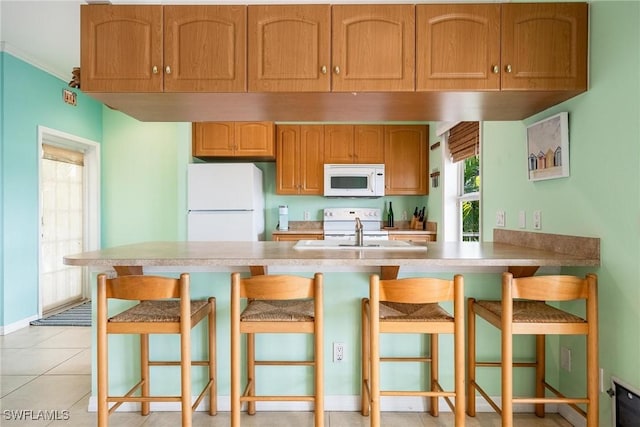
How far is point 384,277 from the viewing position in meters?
2.09

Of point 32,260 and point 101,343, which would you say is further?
point 32,260

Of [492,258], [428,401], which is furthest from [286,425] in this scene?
[492,258]

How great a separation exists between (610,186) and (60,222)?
5.02 m

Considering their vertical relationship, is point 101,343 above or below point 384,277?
below

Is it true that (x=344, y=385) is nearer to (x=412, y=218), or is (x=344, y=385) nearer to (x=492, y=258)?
(x=492, y=258)

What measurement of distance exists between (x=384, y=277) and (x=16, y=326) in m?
3.64

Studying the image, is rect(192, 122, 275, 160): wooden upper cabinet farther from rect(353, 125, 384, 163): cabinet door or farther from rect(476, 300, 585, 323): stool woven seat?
rect(476, 300, 585, 323): stool woven seat

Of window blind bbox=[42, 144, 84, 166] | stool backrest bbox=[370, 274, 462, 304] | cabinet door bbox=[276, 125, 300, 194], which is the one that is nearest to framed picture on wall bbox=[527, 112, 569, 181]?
stool backrest bbox=[370, 274, 462, 304]

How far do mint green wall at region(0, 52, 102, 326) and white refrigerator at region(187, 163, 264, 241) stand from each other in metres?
1.50

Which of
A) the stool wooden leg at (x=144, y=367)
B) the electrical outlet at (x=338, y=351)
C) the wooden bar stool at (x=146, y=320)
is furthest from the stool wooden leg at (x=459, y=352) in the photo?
the stool wooden leg at (x=144, y=367)

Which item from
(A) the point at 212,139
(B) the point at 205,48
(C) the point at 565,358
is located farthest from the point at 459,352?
(A) the point at 212,139

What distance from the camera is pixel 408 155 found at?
4.73m

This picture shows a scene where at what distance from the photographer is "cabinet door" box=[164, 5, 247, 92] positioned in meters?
2.00

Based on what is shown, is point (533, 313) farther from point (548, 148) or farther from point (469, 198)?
point (469, 198)
